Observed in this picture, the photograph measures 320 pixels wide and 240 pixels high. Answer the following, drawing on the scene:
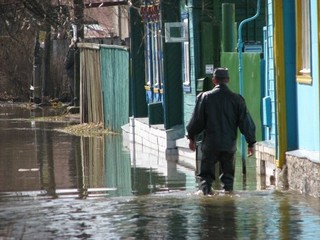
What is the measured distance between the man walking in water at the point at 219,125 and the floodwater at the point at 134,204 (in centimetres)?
41

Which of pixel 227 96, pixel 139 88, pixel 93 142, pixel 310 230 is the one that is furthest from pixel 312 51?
pixel 139 88

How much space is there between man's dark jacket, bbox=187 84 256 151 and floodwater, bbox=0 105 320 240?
0.65 metres

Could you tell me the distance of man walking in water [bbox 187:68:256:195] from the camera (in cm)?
1409

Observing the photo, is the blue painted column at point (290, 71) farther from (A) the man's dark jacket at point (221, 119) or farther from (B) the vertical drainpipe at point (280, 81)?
(A) the man's dark jacket at point (221, 119)

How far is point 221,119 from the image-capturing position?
46.3 feet

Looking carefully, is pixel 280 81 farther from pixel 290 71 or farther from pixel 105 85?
pixel 105 85

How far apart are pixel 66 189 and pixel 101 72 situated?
44.9 feet

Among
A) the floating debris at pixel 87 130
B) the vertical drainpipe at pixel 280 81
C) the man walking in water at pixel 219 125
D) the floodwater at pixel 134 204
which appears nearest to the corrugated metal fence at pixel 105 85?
the floating debris at pixel 87 130

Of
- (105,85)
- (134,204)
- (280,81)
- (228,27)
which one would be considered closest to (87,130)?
(105,85)

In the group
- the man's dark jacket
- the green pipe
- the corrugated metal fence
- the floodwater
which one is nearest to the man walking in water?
the man's dark jacket

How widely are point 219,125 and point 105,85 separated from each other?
54.4 ft

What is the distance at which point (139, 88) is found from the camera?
94.3ft

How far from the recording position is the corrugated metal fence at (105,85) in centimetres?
2922

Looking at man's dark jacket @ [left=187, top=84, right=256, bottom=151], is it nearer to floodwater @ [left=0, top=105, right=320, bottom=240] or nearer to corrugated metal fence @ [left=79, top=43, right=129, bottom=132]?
floodwater @ [left=0, top=105, right=320, bottom=240]
